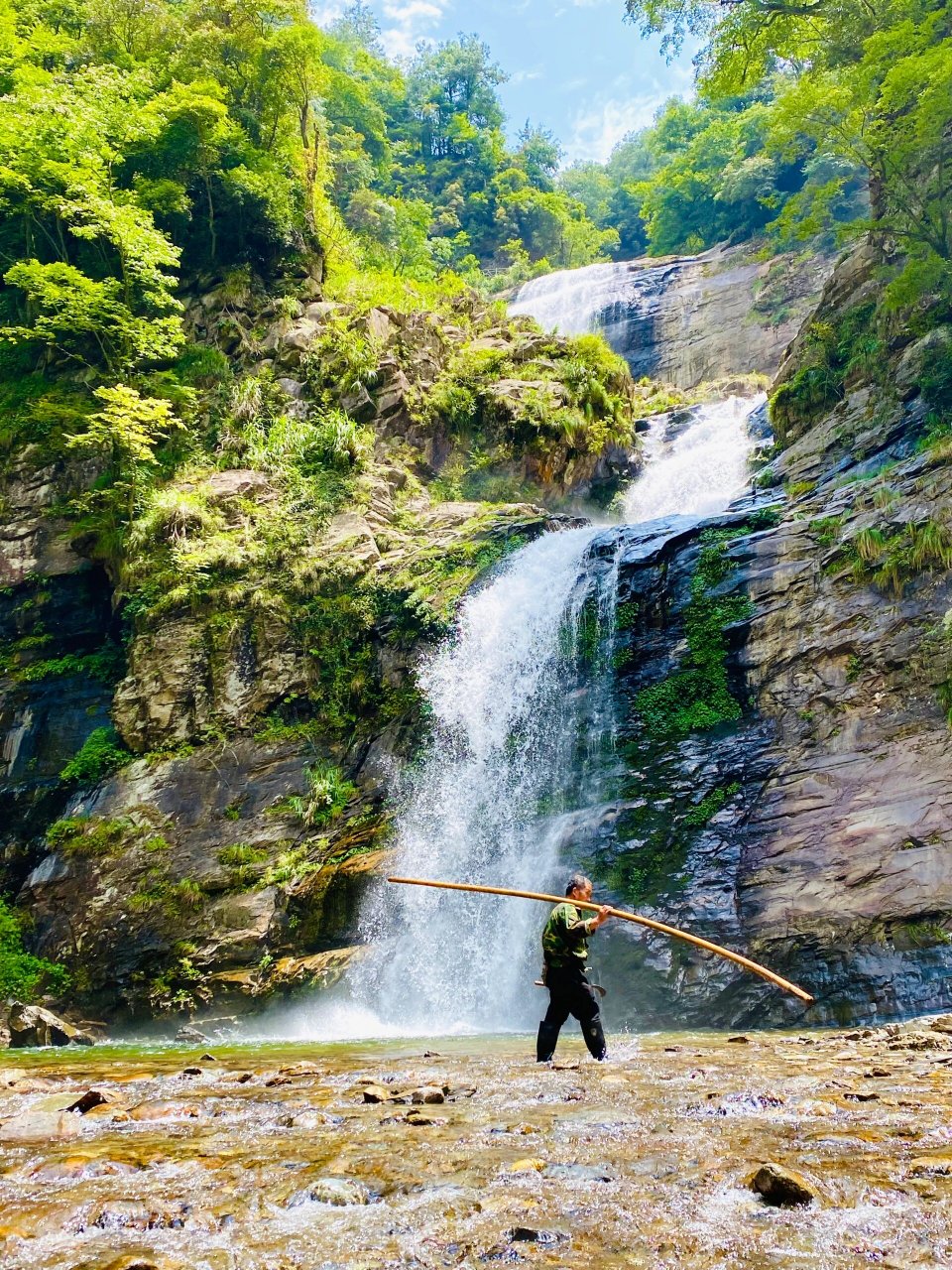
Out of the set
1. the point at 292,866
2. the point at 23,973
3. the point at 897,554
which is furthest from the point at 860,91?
the point at 23,973

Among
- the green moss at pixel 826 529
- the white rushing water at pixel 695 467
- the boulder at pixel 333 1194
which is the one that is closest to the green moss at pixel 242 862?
the green moss at pixel 826 529

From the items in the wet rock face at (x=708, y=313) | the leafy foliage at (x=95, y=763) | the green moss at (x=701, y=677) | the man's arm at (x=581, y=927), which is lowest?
the man's arm at (x=581, y=927)

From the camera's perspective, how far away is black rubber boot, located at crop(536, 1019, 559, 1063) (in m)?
6.24

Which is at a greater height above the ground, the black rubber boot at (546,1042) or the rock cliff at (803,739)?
the rock cliff at (803,739)

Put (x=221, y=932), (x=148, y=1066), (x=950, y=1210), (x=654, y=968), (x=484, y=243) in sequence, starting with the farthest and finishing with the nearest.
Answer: (x=484, y=243)
(x=221, y=932)
(x=654, y=968)
(x=148, y=1066)
(x=950, y=1210)

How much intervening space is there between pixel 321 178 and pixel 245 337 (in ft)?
29.2

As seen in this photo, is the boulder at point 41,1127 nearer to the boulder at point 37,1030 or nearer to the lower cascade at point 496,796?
the lower cascade at point 496,796

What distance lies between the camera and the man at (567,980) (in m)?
6.12

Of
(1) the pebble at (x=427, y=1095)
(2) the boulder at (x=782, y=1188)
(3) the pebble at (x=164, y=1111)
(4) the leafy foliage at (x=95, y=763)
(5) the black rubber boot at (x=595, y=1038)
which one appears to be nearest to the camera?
(2) the boulder at (x=782, y=1188)

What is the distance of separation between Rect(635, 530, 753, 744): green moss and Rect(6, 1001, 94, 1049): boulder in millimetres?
9328

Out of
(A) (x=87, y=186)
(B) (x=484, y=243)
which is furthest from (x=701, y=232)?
(A) (x=87, y=186)

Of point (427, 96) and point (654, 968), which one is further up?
point (427, 96)

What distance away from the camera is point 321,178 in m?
26.4

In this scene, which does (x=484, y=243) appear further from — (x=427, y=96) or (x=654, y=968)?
(x=654, y=968)
